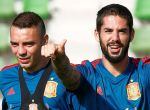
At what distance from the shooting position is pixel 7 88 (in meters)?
4.85

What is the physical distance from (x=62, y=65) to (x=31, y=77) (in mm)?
762

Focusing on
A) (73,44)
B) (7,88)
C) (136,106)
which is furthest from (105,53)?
(73,44)

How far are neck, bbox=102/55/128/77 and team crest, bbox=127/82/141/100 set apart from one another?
0.12 meters

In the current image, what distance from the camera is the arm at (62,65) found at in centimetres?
379

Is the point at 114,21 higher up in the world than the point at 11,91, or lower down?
higher up

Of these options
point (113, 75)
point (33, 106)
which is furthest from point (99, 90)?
point (33, 106)

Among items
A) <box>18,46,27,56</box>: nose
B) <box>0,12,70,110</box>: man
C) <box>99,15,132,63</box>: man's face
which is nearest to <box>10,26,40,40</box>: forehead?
<box>0,12,70,110</box>: man

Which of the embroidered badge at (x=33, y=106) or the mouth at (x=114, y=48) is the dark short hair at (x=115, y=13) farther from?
the embroidered badge at (x=33, y=106)

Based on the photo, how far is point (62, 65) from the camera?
402 cm

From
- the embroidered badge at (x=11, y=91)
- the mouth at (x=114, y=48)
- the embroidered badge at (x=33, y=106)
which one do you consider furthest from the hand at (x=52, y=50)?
the embroidered badge at (x=11, y=91)

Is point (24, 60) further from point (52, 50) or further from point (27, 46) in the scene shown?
point (52, 50)

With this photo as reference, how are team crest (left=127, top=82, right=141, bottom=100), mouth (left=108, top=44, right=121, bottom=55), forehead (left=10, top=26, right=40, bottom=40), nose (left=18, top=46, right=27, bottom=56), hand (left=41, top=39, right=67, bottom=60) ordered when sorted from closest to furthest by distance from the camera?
hand (left=41, top=39, right=67, bottom=60), mouth (left=108, top=44, right=121, bottom=55), team crest (left=127, top=82, right=141, bottom=100), nose (left=18, top=46, right=27, bottom=56), forehead (left=10, top=26, right=40, bottom=40)

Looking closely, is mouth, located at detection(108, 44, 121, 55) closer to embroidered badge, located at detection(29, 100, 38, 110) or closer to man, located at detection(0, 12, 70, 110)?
man, located at detection(0, 12, 70, 110)

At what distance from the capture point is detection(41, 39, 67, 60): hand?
12.4 ft
